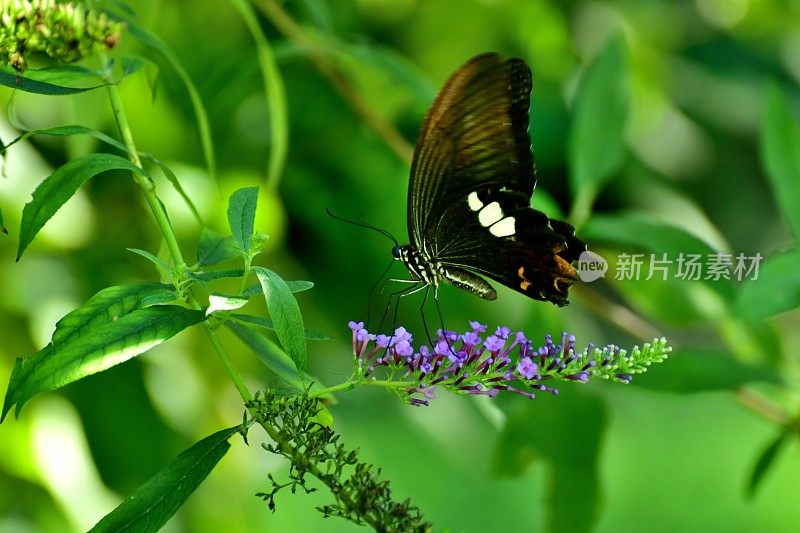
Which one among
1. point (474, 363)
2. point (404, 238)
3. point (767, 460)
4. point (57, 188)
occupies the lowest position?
point (767, 460)

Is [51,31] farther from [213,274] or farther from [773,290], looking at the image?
[773,290]

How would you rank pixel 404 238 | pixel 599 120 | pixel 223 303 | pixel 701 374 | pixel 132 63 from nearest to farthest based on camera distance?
pixel 223 303 < pixel 132 63 < pixel 701 374 < pixel 599 120 < pixel 404 238

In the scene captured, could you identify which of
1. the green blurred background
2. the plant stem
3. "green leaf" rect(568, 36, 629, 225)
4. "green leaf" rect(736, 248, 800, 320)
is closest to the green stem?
the plant stem

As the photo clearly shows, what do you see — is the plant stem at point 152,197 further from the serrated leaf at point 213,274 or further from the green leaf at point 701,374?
the green leaf at point 701,374

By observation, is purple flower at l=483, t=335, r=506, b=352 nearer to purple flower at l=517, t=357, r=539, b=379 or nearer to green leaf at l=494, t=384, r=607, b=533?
purple flower at l=517, t=357, r=539, b=379

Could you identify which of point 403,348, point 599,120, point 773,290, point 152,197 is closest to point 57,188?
point 152,197

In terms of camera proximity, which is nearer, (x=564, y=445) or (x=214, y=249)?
(x=214, y=249)
